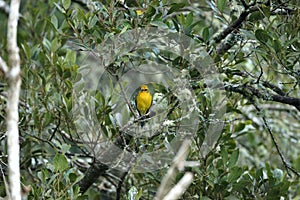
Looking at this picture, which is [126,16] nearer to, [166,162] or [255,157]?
[166,162]

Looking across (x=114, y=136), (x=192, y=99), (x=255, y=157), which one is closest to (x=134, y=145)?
(x=114, y=136)

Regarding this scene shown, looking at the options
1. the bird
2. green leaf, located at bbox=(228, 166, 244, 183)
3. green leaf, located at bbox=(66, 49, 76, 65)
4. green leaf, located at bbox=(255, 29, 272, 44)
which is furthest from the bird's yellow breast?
green leaf, located at bbox=(255, 29, 272, 44)

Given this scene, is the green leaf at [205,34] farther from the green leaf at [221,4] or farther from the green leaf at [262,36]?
the green leaf at [262,36]

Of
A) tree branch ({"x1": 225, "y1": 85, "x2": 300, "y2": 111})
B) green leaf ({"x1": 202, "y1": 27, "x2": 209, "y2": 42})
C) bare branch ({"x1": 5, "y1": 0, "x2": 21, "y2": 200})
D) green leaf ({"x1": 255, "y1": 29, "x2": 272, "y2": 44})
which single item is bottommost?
tree branch ({"x1": 225, "y1": 85, "x2": 300, "y2": 111})

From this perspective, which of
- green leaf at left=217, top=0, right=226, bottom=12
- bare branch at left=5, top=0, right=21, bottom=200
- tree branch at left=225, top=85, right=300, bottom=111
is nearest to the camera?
bare branch at left=5, top=0, right=21, bottom=200

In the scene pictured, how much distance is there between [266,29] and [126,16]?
48 centimetres

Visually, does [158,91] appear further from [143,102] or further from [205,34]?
Answer: [205,34]

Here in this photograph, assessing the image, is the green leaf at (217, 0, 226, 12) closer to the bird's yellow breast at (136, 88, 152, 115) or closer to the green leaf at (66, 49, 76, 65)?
the bird's yellow breast at (136, 88, 152, 115)

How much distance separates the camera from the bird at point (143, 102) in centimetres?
220

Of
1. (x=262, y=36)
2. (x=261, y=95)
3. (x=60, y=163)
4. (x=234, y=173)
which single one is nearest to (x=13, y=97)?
(x=60, y=163)

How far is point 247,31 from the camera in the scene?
6.57 feet

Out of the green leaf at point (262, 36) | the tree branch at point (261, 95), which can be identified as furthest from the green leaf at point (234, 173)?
the green leaf at point (262, 36)

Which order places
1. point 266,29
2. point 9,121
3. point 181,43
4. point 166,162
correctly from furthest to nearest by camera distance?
point 166,162, point 181,43, point 266,29, point 9,121

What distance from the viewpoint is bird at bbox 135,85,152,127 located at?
7.22 ft
